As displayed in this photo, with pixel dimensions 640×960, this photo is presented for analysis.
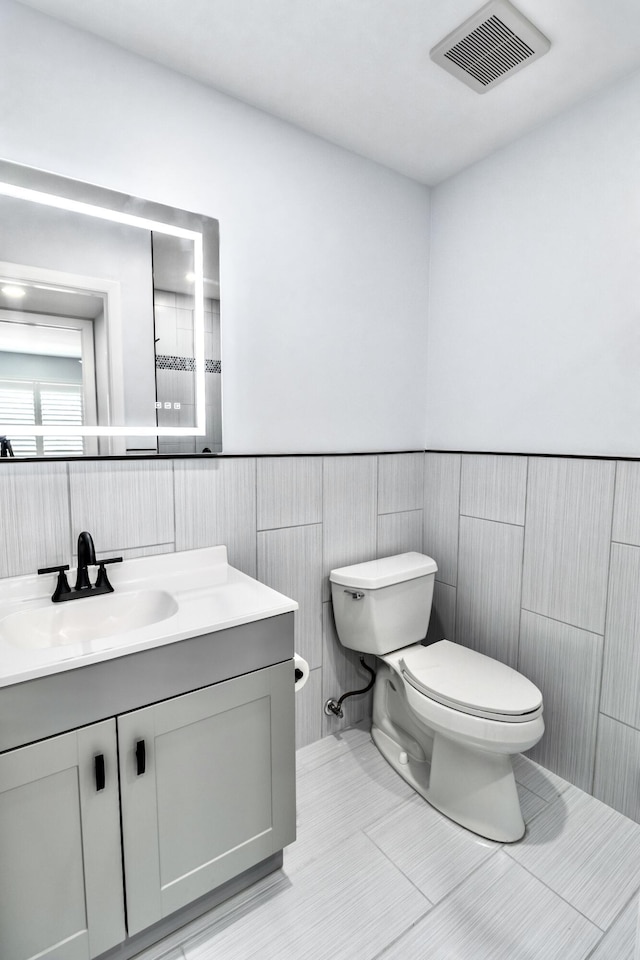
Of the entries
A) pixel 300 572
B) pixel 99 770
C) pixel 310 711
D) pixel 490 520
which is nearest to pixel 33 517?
pixel 99 770

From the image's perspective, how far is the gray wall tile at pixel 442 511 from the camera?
7.16ft

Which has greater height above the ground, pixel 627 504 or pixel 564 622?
pixel 627 504

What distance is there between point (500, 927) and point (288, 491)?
1399 millimetres

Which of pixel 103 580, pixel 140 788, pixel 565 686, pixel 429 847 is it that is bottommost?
pixel 429 847

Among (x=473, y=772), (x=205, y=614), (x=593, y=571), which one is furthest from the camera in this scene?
(x=593, y=571)

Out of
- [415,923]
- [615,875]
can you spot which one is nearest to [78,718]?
A: [415,923]

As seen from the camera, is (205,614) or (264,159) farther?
(264,159)

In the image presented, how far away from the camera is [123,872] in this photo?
1117 mm

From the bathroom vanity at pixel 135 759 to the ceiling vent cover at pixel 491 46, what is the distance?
5.46 feet

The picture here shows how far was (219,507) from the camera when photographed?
1.69m

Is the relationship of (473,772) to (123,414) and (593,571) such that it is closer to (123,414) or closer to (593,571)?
(593,571)

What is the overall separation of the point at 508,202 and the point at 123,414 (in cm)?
167

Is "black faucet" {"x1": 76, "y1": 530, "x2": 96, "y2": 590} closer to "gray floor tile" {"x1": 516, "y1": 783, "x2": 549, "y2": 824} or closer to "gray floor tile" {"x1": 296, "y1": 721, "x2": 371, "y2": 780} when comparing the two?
"gray floor tile" {"x1": 296, "y1": 721, "x2": 371, "y2": 780}

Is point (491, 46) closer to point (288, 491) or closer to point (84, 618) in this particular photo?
point (288, 491)
